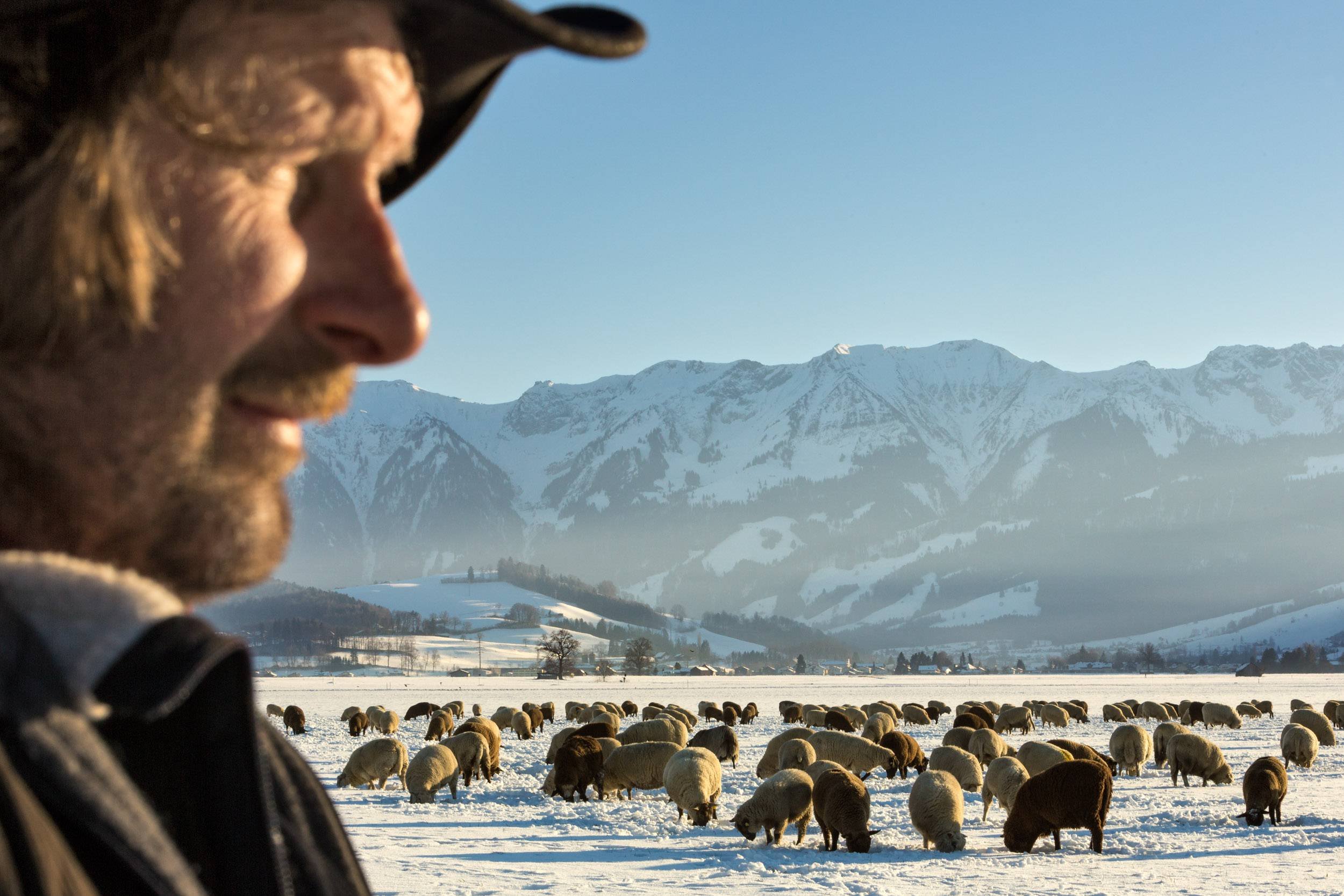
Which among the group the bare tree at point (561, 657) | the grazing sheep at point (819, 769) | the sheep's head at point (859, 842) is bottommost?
the bare tree at point (561, 657)

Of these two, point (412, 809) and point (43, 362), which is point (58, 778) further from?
point (412, 809)

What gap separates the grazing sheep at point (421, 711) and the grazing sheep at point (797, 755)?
34.1m

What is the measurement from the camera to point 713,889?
14180 millimetres

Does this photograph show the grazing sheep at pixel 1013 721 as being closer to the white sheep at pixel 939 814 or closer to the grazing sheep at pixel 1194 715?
the grazing sheep at pixel 1194 715

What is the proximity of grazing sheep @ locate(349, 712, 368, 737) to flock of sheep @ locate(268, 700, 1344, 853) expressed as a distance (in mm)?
2222

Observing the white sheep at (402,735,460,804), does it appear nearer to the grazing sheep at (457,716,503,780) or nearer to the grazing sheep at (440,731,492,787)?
the grazing sheep at (440,731,492,787)

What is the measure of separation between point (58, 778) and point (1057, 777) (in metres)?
19.2

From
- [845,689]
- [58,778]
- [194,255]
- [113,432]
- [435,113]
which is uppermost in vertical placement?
[435,113]

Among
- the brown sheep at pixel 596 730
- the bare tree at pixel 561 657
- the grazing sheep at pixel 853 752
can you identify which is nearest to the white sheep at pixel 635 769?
the grazing sheep at pixel 853 752

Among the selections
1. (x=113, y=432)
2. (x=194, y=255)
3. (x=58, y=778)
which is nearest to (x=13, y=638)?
(x=58, y=778)

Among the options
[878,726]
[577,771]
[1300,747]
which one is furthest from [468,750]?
[1300,747]

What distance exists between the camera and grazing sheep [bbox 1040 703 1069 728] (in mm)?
45875

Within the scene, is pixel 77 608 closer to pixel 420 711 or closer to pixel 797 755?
pixel 797 755

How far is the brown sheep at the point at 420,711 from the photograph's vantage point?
182 feet
